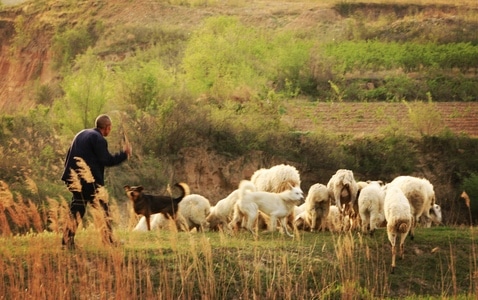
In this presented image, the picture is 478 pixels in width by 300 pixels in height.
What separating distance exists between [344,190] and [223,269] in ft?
14.5

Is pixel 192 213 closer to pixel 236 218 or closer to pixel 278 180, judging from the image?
pixel 236 218

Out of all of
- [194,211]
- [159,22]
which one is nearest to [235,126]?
[194,211]

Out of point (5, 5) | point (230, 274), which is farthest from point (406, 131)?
point (5, 5)

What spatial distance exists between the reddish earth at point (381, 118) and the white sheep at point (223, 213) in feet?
57.3

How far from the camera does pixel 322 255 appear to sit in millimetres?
17578

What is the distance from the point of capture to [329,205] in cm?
2053

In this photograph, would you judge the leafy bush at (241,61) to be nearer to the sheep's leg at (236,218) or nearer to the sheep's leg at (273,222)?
the sheep's leg at (236,218)

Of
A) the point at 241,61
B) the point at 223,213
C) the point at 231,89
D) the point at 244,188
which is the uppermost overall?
the point at 241,61

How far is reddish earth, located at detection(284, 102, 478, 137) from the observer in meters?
39.2

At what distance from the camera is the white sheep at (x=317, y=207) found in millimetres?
20344

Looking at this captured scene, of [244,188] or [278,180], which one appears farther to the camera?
[278,180]

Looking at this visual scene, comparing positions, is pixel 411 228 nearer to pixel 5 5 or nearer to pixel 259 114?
pixel 259 114

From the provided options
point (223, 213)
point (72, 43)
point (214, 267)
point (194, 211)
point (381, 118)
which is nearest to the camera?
point (214, 267)

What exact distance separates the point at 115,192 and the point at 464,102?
18.0 metres
